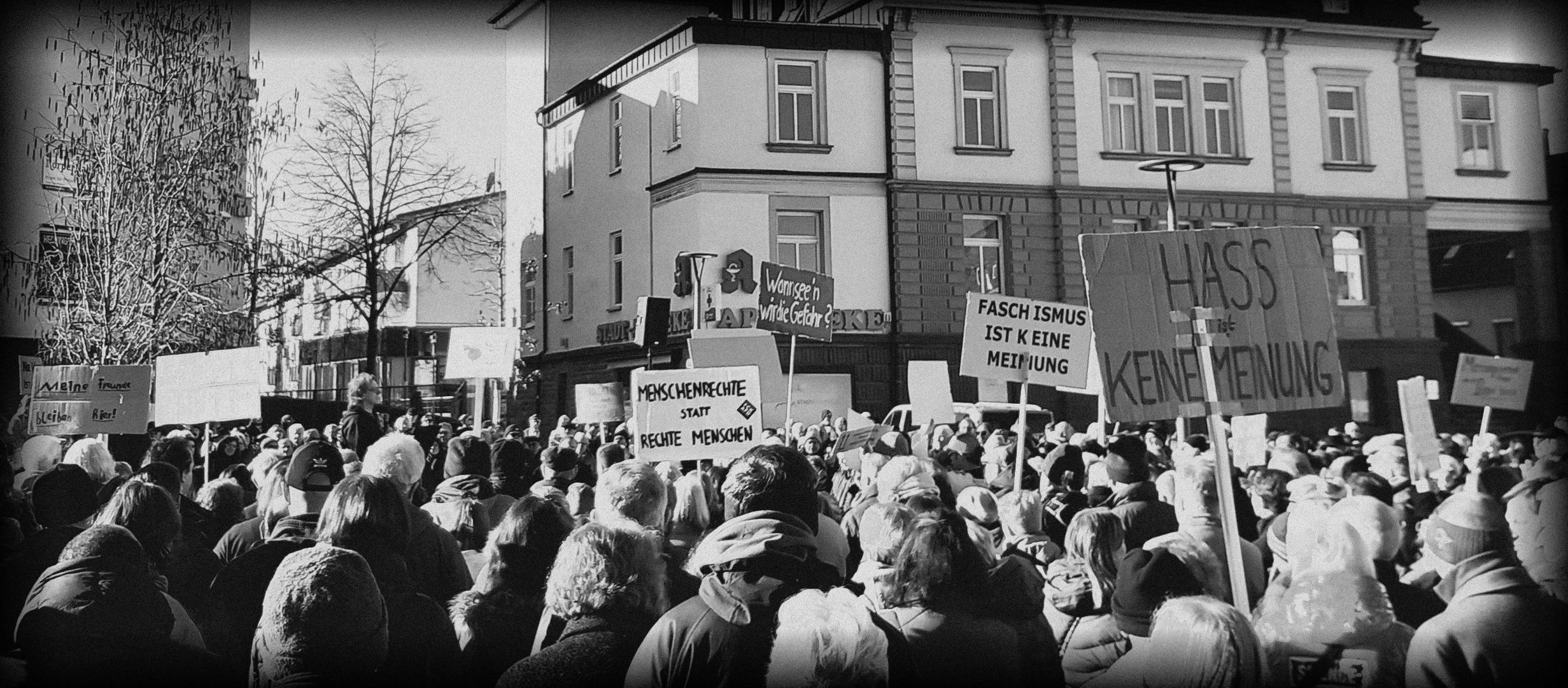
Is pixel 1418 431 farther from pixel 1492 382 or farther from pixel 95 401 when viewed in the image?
pixel 95 401

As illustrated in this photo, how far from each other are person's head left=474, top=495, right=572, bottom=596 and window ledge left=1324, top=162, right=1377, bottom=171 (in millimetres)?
26221

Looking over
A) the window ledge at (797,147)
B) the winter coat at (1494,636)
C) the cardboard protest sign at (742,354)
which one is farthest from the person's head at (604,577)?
the window ledge at (797,147)

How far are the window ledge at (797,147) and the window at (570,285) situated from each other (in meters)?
7.12

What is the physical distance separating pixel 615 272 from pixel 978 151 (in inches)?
343

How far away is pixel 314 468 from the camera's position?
549 cm

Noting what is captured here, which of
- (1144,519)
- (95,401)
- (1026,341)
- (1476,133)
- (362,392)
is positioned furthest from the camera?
(1476,133)

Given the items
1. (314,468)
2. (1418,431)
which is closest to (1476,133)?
(1418,431)

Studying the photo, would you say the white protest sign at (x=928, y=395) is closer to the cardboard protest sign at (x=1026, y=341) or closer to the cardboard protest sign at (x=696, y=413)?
the cardboard protest sign at (x=1026, y=341)

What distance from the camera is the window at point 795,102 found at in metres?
25.5

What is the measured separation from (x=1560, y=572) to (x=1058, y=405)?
69.4 ft

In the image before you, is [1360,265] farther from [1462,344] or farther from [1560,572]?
→ [1560,572]

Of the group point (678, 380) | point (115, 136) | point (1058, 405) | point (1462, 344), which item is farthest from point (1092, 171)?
point (678, 380)

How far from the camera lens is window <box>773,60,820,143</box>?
25531mm

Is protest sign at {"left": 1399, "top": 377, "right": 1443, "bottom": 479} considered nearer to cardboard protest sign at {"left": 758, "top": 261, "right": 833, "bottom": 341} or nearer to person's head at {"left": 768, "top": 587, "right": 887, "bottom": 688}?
cardboard protest sign at {"left": 758, "top": 261, "right": 833, "bottom": 341}
